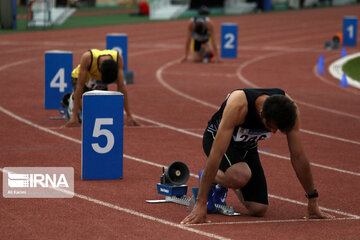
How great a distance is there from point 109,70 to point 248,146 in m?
3.88

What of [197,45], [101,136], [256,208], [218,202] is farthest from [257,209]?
[197,45]

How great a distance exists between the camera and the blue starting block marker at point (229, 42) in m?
25.1

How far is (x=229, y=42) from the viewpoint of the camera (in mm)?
25219

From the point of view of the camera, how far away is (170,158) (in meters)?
10.4

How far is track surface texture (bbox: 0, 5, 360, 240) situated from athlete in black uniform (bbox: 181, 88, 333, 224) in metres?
0.20

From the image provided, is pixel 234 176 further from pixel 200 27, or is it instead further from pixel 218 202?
pixel 200 27

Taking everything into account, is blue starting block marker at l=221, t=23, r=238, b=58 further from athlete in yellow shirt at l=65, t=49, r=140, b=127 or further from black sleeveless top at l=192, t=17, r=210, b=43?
athlete in yellow shirt at l=65, t=49, r=140, b=127

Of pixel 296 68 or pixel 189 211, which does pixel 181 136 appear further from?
pixel 296 68

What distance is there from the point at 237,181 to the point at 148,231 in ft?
3.15

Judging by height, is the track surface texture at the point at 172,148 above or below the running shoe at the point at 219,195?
below

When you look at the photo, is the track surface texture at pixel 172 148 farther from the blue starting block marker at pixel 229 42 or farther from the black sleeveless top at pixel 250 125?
the black sleeveless top at pixel 250 125

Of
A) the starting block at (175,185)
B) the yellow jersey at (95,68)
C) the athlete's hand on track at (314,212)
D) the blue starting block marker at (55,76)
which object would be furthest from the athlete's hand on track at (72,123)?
the athlete's hand on track at (314,212)

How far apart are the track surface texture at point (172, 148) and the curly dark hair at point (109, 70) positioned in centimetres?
92

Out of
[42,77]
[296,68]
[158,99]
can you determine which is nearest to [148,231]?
[158,99]
